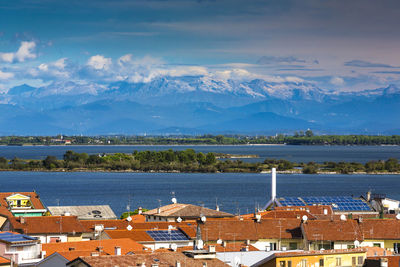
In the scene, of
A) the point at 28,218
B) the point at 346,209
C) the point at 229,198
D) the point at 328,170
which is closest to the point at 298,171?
the point at 328,170

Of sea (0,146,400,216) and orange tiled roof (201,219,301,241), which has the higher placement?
sea (0,146,400,216)

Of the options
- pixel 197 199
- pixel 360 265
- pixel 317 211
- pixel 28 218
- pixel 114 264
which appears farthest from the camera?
pixel 197 199

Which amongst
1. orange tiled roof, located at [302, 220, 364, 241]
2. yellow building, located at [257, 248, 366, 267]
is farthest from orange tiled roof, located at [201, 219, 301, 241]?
yellow building, located at [257, 248, 366, 267]

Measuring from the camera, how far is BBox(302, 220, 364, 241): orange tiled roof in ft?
95.6

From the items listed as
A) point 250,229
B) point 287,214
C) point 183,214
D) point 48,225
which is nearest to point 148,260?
point 250,229

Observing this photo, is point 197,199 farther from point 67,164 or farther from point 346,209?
point 67,164

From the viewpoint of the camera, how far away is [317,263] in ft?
65.5

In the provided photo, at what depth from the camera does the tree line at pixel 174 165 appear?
144625mm

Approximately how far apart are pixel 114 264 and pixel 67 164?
440ft

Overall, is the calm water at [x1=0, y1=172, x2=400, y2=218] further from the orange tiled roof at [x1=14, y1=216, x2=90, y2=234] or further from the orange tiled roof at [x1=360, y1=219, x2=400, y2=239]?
the orange tiled roof at [x1=360, y1=219, x2=400, y2=239]

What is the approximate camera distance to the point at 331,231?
29422mm

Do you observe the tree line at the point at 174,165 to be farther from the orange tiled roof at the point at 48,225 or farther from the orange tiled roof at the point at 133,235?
the orange tiled roof at the point at 133,235

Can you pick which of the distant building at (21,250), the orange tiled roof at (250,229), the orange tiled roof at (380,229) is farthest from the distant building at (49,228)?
the orange tiled roof at (380,229)

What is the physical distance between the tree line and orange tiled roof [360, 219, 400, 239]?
363 feet
